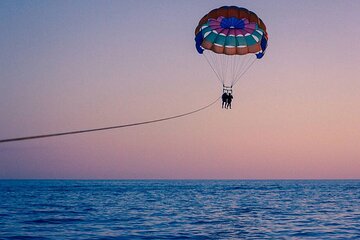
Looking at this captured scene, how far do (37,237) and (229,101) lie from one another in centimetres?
1067

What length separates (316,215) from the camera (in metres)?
33.7

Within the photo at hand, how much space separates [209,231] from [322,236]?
5314 mm

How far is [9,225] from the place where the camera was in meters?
27.8

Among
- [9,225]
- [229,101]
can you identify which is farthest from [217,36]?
[9,225]

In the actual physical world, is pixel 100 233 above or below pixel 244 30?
below

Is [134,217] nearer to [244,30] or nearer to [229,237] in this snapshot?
[229,237]

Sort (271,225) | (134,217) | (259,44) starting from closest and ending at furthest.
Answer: (259,44)
(271,225)
(134,217)

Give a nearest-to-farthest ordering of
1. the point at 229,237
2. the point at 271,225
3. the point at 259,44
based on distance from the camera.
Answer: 1. the point at 229,237
2. the point at 259,44
3. the point at 271,225

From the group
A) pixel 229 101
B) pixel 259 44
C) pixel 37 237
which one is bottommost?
pixel 37 237

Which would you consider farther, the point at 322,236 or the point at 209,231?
the point at 209,231

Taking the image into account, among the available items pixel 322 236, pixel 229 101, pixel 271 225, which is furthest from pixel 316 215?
pixel 229 101

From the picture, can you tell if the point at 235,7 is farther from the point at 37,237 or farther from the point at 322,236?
the point at 37,237

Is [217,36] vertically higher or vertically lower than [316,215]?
higher

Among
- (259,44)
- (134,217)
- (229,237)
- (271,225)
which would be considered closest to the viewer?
(229,237)
